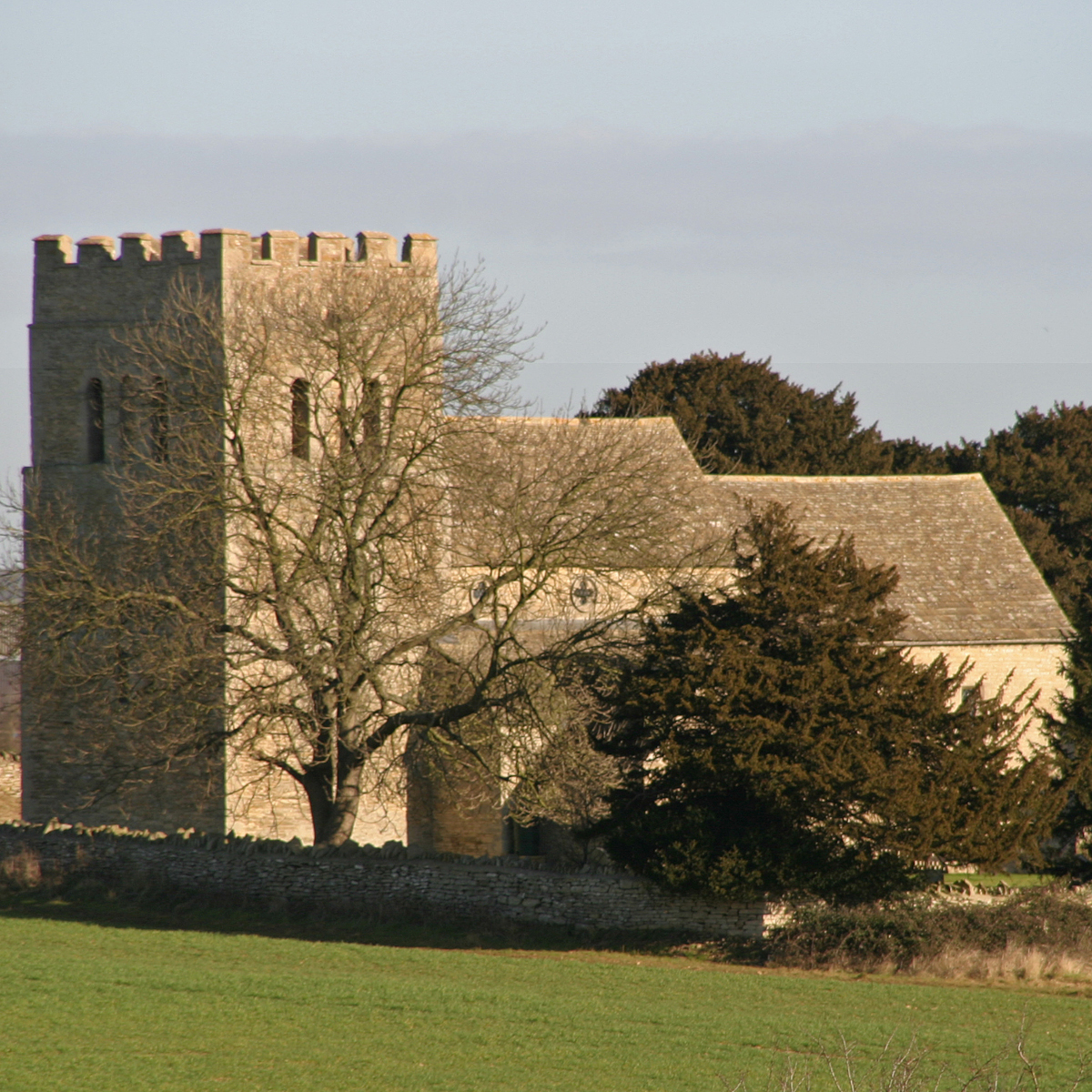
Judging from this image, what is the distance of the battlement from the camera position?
24.5m

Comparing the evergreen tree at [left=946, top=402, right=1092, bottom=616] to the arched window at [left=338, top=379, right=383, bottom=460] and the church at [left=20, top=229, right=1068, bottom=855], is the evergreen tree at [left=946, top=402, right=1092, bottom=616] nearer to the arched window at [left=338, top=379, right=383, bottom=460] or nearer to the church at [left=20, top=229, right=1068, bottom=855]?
the church at [left=20, top=229, right=1068, bottom=855]

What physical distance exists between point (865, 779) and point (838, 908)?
2.02m

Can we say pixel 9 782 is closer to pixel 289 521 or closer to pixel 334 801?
pixel 334 801

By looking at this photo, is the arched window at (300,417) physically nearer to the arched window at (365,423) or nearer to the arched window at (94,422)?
the arched window at (365,423)

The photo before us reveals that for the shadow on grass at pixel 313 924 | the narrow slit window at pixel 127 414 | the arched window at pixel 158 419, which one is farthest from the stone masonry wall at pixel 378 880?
the narrow slit window at pixel 127 414

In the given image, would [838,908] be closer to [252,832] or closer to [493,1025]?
[493,1025]

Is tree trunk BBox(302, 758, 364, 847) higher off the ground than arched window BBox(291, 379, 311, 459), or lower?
lower

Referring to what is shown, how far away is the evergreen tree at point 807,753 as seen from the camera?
17.7 m

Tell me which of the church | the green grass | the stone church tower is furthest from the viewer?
the stone church tower

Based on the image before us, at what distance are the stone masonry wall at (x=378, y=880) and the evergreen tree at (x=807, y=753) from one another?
826mm

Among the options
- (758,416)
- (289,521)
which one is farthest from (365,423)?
(758,416)

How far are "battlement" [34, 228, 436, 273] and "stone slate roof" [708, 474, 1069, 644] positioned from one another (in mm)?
8497

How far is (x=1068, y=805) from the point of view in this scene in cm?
1978

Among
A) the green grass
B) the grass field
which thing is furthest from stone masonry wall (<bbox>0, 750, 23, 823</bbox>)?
the green grass
